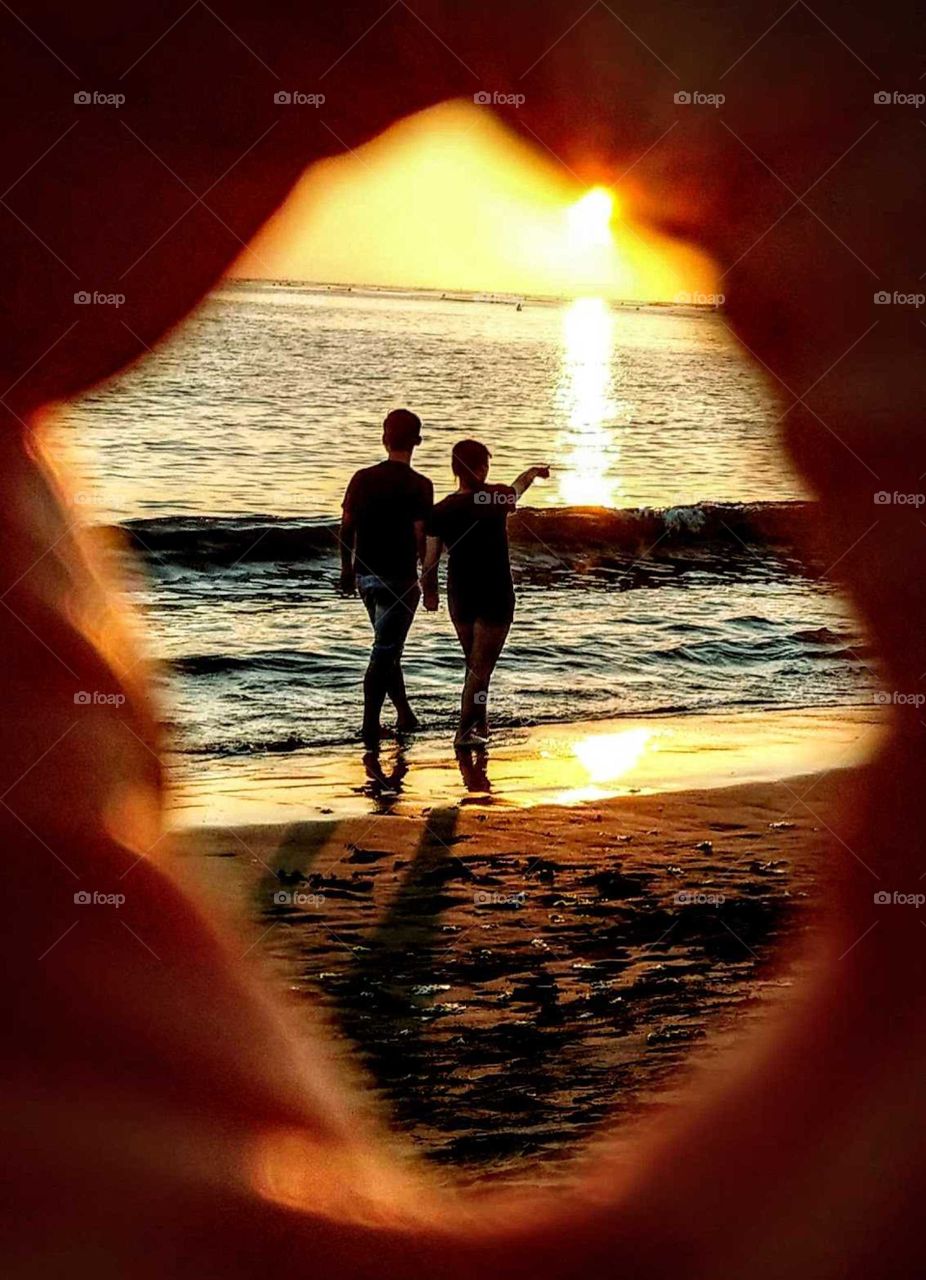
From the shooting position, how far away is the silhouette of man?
285cm

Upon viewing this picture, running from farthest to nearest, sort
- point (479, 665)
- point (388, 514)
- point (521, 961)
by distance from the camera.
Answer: point (479, 665)
point (388, 514)
point (521, 961)

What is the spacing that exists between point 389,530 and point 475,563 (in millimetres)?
192

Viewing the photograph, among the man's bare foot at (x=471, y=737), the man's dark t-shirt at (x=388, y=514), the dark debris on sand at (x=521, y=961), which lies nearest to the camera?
the dark debris on sand at (x=521, y=961)

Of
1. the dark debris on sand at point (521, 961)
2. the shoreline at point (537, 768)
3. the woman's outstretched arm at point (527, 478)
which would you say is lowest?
the dark debris on sand at point (521, 961)

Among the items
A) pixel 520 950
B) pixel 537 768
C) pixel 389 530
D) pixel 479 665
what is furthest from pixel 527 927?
pixel 389 530

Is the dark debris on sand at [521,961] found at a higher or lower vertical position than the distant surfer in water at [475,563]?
lower

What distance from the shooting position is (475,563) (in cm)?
295

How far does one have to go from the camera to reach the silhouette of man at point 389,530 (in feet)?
9.36

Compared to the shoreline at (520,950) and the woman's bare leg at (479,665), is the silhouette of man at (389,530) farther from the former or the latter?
the shoreline at (520,950)

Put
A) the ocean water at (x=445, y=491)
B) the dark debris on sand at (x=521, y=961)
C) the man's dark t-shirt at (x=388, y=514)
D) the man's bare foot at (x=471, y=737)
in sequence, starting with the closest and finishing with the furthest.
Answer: the dark debris on sand at (x=521, y=961)
the man's dark t-shirt at (x=388, y=514)
the ocean water at (x=445, y=491)
the man's bare foot at (x=471, y=737)

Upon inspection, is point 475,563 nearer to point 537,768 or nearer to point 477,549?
point 477,549

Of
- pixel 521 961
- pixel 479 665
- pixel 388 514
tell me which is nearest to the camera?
pixel 521 961

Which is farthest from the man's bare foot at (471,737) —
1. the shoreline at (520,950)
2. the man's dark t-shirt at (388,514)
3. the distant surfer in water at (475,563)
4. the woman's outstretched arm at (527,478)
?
the woman's outstretched arm at (527,478)

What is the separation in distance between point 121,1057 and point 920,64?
232cm
